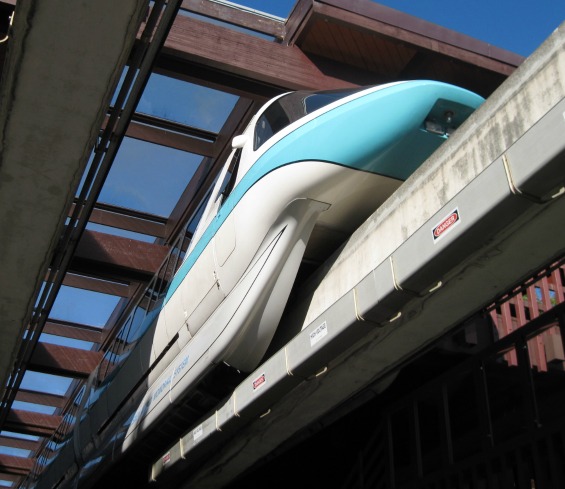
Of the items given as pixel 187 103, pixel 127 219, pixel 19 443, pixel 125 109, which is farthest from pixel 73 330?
pixel 125 109

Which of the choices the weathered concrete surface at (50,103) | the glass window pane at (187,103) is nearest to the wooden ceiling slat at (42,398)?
the glass window pane at (187,103)

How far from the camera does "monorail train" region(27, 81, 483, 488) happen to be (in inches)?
205

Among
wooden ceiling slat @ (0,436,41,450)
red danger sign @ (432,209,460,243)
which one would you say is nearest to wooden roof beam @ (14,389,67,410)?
wooden ceiling slat @ (0,436,41,450)

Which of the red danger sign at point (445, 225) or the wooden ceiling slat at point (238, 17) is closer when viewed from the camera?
the red danger sign at point (445, 225)

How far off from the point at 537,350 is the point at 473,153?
276cm

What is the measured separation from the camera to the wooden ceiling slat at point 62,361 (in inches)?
554

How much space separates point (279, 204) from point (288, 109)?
91 centimetres

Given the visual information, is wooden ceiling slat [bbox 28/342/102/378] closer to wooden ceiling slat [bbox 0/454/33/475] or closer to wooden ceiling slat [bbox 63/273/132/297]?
wooden ceiling slat [bbox 63/273/132/297]

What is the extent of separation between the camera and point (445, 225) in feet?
13.1

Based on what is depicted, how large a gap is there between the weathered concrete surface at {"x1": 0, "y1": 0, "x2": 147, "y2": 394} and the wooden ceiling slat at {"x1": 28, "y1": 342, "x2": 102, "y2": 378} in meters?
7.78

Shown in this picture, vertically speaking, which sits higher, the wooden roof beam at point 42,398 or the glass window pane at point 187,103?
the glass window pane at point 187,103

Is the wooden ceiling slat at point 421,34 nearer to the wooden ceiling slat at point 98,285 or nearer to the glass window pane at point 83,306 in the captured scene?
the wooden ceiling slat at point 98,285

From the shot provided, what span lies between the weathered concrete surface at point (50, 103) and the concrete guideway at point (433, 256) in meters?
1.96

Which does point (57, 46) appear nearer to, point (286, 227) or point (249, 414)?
point (286, 227)
